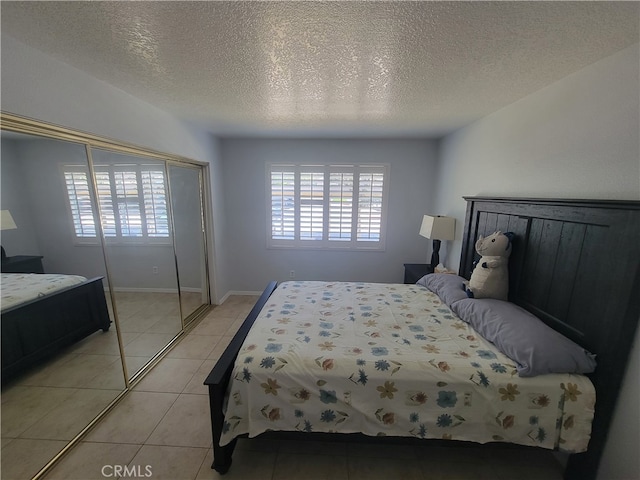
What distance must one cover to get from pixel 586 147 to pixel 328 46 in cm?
159

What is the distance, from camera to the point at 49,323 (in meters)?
1.61

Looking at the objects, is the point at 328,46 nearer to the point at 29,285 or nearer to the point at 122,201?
the point at 122,201

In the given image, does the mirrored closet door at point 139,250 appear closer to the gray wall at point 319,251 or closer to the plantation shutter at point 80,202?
the plantation shutter at point 80,202

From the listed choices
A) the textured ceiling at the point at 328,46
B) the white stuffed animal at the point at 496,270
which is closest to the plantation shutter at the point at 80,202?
the textured ceiling at the point at 328,46

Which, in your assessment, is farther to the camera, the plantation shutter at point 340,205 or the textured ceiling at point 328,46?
the plantation shutter at point 340,205

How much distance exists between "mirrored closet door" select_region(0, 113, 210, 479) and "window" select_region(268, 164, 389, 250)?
4.93 ft

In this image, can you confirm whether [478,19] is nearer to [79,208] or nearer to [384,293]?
[384,293]

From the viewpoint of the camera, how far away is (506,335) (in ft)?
4.84

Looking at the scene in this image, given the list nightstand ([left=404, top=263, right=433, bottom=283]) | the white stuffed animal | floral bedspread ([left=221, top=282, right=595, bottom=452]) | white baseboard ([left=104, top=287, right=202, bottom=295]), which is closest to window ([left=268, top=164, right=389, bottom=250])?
nightstand ([left=404, top=263, right=433, bottom=283])

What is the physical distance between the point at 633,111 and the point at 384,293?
6.31ft

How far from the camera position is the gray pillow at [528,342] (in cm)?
129

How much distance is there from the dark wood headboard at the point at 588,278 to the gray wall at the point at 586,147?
61mm

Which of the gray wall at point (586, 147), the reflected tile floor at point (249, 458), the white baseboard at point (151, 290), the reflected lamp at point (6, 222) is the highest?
the gray wall at point (586, 147)

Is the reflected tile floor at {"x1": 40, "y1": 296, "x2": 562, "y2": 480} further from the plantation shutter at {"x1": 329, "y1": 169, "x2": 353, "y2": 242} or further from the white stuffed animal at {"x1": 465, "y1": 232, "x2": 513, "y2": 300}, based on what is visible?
the plantation shutter at {"x1": 329, "y1": 169, "x2": 353, "y2": 242}
